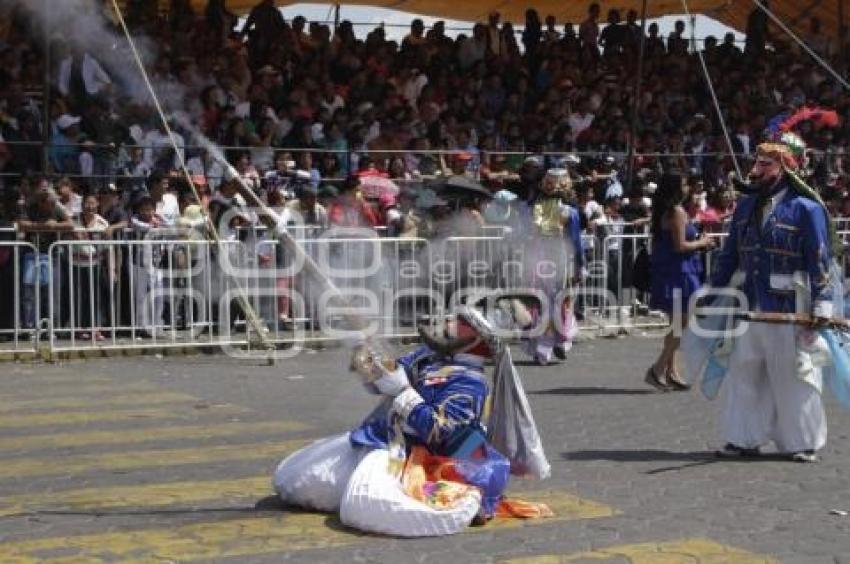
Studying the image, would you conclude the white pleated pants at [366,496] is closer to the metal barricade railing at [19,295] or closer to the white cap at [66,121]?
the white cap at [66,121]

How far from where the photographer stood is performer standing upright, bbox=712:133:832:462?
8.65 metres

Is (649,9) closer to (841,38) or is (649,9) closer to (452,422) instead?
(841,38)

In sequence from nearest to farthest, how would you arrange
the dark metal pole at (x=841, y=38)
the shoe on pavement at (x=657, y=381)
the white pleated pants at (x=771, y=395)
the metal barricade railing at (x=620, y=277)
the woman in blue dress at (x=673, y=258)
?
1. the white pleated pants at (x=771, y=395)
2. the shoe on pavement at (x=657, y=381)
3. the woman in blue dress at (x=673, y=258)
4. the metal barricade railing at (x=620, y=277)
5. the dark metal pole at (x=841, y=38)

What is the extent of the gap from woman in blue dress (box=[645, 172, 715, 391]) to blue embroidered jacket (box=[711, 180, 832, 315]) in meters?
3.04

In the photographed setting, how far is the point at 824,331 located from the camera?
8.72m

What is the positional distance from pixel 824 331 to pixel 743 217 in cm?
90

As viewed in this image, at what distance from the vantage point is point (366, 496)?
6582 millimetres

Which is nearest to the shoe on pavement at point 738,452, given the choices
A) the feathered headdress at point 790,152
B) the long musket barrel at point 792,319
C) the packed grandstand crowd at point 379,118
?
the long musket barrel at point 792,319

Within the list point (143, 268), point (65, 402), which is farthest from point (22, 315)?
point (65, 402)

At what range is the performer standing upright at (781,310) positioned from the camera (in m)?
8.65

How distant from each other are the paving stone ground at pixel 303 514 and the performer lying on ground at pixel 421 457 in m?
0.12

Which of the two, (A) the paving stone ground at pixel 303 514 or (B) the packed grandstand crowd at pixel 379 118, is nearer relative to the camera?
(A) the paving stone ground at pixel 303 514

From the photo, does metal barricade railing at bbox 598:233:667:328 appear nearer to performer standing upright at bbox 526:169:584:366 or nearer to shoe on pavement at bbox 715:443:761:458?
performer standing upright at bbox 526:169:584:366

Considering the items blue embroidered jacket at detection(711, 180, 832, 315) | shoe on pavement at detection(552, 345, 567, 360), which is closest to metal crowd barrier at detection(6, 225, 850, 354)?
shoe on pavement at detection(552, 345, 567, 360)
